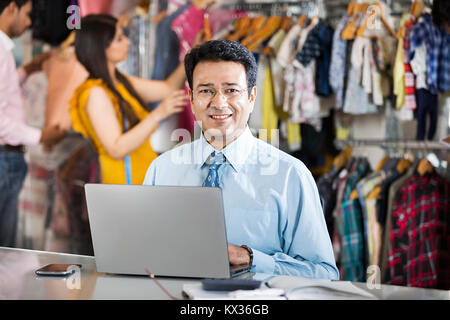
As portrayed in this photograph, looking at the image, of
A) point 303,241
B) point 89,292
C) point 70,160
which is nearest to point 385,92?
point 303,241

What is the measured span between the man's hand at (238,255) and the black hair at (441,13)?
196 cm

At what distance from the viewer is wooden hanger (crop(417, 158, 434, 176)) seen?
290 centimetres

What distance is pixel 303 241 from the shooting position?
1.74 meters

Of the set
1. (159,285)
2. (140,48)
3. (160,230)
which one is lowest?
(159,285)

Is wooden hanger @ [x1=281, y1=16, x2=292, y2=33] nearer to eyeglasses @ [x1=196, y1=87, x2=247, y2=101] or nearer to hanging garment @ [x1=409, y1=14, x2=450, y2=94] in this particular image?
hanging garment @ [x1=409, y1=14, x2=450, y2=94]

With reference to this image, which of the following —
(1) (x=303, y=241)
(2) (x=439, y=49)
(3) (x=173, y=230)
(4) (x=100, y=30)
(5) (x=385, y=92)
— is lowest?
(1) (x=303, y=241)

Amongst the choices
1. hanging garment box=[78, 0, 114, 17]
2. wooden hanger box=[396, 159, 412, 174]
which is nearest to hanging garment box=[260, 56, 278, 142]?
wooden hanger box=[396, 159, 412, 174]

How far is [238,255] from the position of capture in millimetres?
1494

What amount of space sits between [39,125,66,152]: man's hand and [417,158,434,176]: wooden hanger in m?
2.20

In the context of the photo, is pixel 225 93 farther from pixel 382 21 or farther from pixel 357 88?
pixel 382 21

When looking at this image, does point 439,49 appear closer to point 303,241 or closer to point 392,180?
point 392,180

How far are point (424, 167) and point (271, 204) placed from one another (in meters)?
1.42

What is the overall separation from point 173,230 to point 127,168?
218 cm

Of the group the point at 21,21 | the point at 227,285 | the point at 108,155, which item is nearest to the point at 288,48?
the point at 108,155
